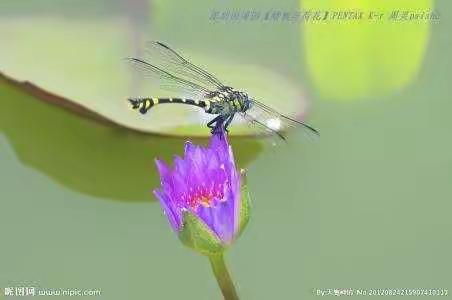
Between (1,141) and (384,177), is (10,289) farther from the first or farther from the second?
(384,177)

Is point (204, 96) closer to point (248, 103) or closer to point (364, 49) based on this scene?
point (248, 103)

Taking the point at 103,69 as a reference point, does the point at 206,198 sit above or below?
below

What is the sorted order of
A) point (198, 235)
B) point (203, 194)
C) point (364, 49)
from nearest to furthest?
point (198, 235), point (203, 194), point (364, 49)

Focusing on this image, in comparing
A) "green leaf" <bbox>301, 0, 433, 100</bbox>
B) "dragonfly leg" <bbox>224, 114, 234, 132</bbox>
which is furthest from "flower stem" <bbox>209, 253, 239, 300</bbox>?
"green leaf" <bbox>301, 0, 433, 100</bbox>

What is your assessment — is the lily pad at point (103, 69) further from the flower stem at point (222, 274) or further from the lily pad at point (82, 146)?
the flower stem at point (222, 274)

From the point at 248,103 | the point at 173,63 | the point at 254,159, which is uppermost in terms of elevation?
the point at 173,63

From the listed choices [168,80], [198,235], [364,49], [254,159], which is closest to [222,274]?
[198,235]

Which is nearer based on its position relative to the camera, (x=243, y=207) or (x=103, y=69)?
(x=243, y=207)

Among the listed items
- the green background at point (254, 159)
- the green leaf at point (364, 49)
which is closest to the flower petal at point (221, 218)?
the green background at point (254, 159)
